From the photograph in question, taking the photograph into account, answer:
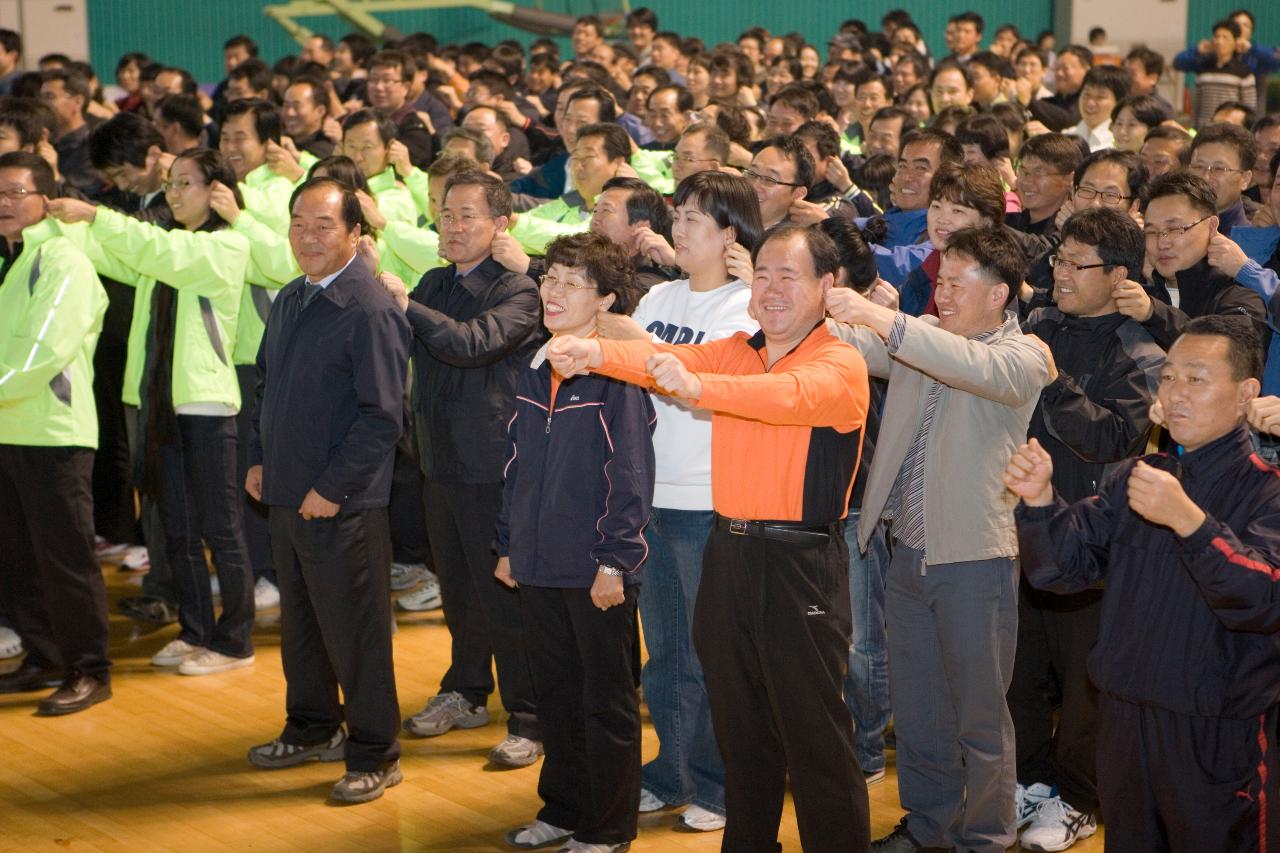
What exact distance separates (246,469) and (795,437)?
282 cm

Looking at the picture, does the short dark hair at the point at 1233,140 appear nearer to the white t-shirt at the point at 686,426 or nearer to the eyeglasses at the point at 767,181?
the eyeglasses at the point at 767,181

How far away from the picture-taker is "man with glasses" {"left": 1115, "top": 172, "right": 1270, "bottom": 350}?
3896 millimetres

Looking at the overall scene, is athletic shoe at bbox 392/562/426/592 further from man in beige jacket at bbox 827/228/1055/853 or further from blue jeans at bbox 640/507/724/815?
man in beige jacket at bbox 827/228/1055/853

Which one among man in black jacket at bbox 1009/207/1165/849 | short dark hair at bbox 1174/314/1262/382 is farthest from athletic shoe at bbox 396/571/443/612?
short dark hair at bbox 1174/314/1262/382

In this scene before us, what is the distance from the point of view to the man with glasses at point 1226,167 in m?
4.75

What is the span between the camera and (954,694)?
3.32 metres

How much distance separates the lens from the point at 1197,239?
3949 mm

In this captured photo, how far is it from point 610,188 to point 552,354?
5.28ft

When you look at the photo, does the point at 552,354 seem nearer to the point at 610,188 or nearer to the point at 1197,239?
the point at 610,188

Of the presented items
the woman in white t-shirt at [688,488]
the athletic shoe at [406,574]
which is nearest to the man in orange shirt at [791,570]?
the woman in white t-shirt at [688,488]

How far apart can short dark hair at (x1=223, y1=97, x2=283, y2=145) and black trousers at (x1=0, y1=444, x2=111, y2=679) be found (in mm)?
1953

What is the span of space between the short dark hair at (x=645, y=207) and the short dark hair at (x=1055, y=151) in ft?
4.20

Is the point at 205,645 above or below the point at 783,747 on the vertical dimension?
below

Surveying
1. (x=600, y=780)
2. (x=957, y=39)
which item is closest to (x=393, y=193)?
(x=600, y=780)
